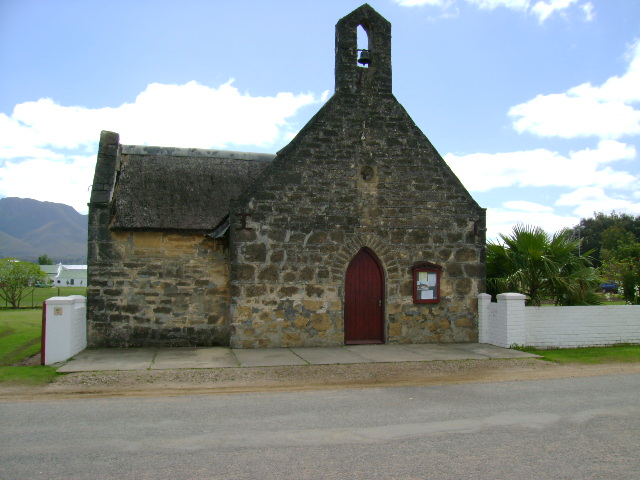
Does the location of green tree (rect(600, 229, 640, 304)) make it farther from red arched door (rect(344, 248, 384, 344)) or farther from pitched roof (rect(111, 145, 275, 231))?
pitched roof (rect(111, 145, 275, 231))

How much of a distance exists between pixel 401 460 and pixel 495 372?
5653 mm

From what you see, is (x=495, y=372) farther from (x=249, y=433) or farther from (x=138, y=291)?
(x=138, y=291)

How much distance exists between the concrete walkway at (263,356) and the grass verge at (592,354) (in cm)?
60

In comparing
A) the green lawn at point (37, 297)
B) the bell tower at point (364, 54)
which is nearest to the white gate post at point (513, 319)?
the bell tower at point (364, 54)

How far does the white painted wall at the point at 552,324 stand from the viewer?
13336 millimetres

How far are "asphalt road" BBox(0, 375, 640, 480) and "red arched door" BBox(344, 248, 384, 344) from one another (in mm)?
4588

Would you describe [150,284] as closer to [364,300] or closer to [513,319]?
[364,300]

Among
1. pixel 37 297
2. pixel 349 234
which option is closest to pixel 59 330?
pixel 349 234

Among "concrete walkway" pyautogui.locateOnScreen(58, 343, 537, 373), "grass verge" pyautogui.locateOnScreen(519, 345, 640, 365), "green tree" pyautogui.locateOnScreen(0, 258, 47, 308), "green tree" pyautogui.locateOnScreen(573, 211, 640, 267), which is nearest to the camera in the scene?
"concrete walkway" pyautogui.locateOnScreen(58, 343, 537, 373)

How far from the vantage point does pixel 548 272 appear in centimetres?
1398

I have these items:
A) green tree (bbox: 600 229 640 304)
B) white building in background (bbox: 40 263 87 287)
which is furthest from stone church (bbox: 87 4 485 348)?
white building in background (bbox: 40 263 87 287)

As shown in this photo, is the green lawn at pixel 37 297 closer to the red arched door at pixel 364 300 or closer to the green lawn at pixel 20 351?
the green lawn at pixel 20 351

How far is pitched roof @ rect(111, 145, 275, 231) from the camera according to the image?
44.5 ft

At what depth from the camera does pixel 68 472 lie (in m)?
5.23
